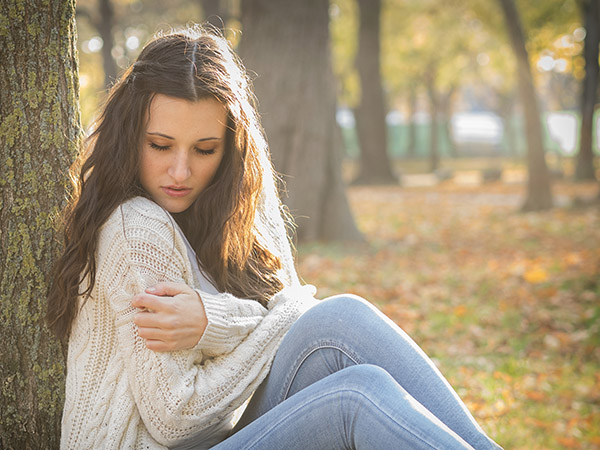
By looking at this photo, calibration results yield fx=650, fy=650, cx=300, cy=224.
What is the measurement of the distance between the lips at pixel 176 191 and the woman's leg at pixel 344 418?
2.56 ft

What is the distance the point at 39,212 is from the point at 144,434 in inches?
32.4

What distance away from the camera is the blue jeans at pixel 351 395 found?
1.97m

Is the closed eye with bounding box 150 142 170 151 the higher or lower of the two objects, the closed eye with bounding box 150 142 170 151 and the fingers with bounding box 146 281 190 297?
the higher

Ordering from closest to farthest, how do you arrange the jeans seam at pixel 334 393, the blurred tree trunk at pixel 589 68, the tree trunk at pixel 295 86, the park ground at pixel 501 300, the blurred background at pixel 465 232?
1. the jeans seam at pixel 334 393
2. the park ground at pixel 501 300
3. the blurred background at pixel 465 232
4. the tree trunk at pixel 295 86
5. the blurred tree trunk at pixel 589 68

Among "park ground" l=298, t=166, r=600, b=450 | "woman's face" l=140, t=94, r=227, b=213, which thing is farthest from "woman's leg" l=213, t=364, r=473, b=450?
"park ground" l=298, t=166, r=600, b=450

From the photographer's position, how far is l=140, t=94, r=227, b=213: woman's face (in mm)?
2113

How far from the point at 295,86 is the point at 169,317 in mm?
5313

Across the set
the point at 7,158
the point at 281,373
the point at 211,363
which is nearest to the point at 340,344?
the point at 281,373

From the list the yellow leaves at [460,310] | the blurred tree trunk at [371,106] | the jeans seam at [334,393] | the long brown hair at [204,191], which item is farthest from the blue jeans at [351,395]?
the blurred tree trunk at [371,106]

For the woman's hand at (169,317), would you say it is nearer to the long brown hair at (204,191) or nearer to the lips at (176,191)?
the long brown hair at (204,191)

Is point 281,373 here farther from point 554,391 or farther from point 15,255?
point 554,391

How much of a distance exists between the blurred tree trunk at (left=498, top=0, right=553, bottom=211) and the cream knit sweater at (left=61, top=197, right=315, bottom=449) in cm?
944

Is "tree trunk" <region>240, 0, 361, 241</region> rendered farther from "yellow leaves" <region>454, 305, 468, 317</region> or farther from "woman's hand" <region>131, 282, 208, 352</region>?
"woman's hand" <region>131, 282, 208, 352</region>

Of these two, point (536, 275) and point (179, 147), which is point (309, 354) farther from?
point (536, 275)
